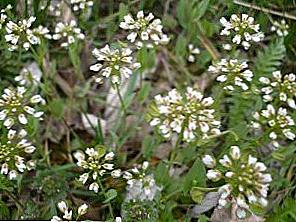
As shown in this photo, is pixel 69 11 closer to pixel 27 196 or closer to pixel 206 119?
pixel 27 196

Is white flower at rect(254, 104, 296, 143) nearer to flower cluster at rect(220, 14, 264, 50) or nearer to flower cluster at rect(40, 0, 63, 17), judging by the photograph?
flower cluster at rect(220, 14, 264, 50)

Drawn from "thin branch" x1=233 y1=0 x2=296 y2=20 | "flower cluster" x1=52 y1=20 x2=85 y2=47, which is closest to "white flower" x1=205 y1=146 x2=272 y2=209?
"thin branch" x1=233 y1=0 x2=296 y2=20

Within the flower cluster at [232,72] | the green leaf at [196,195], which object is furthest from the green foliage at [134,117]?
the flower cluster at [232,72]

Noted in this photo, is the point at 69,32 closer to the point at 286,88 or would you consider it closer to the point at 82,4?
the point at 82,4

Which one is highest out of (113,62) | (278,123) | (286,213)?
(113,62)

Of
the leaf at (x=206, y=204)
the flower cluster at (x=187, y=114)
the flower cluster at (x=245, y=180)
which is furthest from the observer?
→ the leaf at (x=206, y=204)

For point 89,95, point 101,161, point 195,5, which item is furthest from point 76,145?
point 195,5

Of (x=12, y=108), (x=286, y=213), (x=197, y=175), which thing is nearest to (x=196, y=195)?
(x=197, y=175)

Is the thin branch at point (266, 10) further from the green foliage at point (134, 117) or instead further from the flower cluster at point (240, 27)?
the flower cluster at point (240, 27)
